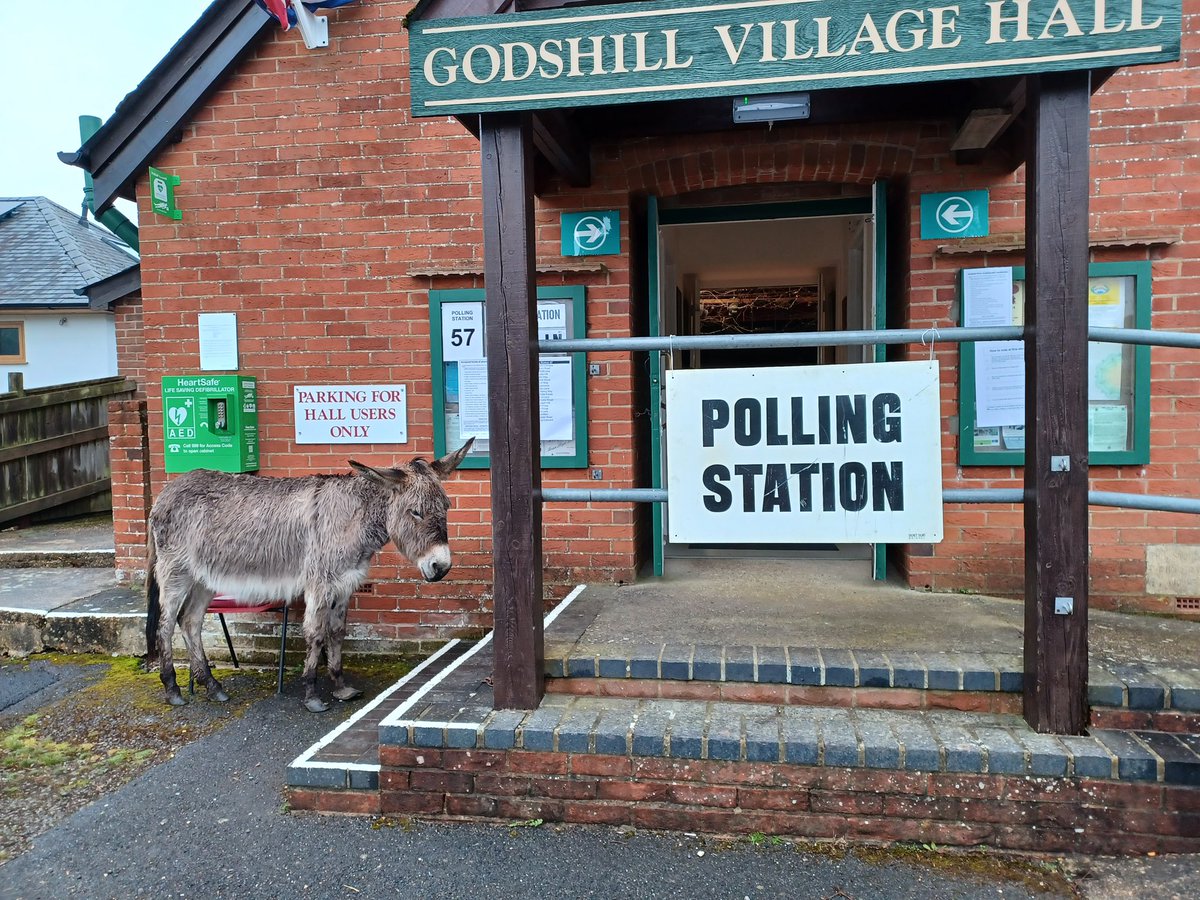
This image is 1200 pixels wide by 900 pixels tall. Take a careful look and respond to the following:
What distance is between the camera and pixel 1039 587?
3.03 metres

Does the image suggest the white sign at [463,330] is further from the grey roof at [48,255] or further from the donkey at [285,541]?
the grey roof at [48,255]

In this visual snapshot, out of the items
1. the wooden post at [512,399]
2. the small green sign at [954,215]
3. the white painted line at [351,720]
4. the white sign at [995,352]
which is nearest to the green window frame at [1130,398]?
the white sign at [995,352]

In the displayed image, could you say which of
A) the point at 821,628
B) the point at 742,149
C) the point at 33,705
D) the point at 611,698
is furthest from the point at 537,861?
the point at 742,149

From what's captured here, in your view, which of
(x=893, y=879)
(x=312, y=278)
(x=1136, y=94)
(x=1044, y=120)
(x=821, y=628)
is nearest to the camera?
(x=893, y=879)

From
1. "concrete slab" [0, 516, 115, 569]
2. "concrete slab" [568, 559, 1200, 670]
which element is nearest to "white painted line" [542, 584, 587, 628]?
"concrete slab" [568, 559, 1200, 670]

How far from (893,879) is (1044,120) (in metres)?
2.88

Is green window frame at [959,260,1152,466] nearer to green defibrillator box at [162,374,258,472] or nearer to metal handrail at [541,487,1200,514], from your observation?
metal handrail at [541,487,1200,514]

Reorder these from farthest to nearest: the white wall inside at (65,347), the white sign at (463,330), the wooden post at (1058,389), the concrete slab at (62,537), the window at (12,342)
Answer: the window at (12,342) → the white wall inside at (65,347) → the concrete slab at (62,537) → the white sign at (463,330) → the wooden post at (1058,389)

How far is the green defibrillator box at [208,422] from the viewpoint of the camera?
523 centimetres

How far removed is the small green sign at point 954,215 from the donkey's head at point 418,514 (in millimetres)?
3296

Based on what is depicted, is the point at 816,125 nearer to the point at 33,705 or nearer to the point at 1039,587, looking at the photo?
the point at 1039,587

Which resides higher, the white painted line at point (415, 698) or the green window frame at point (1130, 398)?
the green window frame at point (1130, 398)

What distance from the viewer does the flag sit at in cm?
498

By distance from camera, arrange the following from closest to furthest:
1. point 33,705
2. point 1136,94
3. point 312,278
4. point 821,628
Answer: point 821,628 < point 1136,94 < point 33,705 < point 312,278
